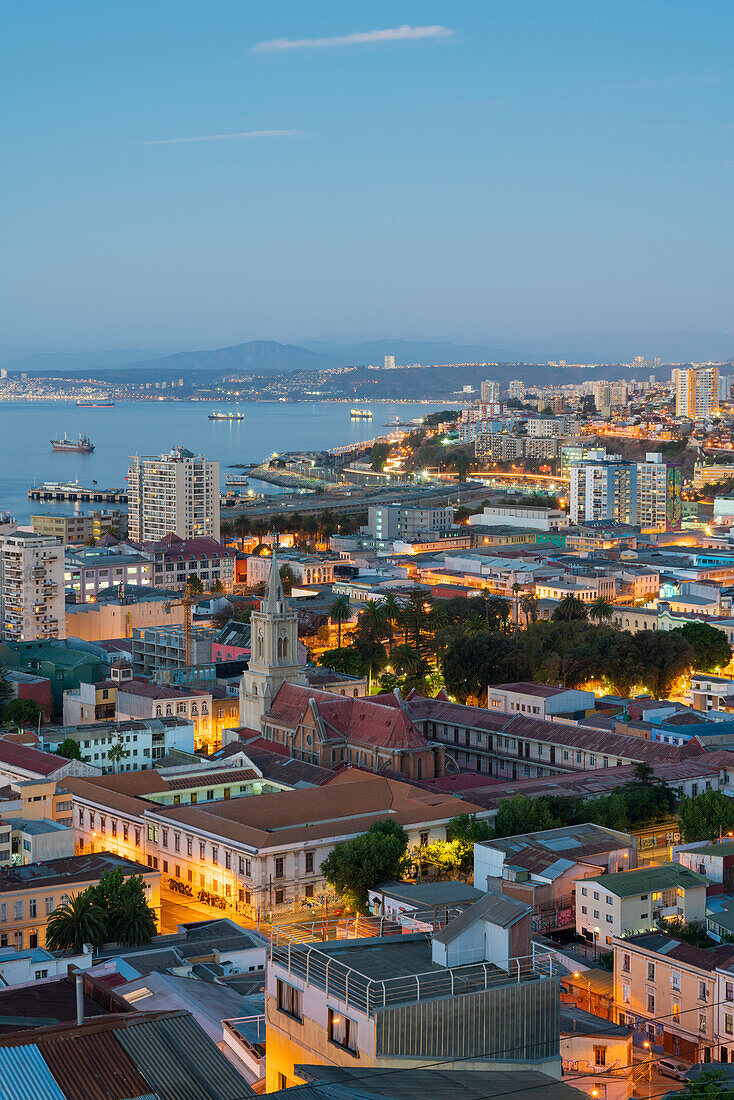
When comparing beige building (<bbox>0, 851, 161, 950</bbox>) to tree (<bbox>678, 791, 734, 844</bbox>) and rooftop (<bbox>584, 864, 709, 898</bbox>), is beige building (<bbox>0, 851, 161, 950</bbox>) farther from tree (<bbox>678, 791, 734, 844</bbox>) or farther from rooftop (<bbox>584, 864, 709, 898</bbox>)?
tree (<bbox>678, 791, 734, 844</bbox>)

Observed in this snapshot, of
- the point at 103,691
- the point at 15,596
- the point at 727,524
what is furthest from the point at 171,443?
the point at 103,691

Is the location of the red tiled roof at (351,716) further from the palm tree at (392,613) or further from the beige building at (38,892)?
the palm tree at (392,613)

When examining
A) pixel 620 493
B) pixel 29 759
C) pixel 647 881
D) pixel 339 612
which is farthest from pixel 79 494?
pixel 647 881

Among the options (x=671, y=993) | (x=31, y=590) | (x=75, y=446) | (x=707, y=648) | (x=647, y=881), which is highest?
(x=75, y=446)

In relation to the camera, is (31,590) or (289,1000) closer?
(289,1000)

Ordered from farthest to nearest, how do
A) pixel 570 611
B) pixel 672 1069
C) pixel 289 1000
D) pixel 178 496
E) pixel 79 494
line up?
pixel 79 494
pixel 178 496
pixel 570 611
pixel 672 1069
pixel 289 1000

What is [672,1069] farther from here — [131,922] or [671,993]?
[131,922]

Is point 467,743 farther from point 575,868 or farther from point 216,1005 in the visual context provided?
point 216,1005

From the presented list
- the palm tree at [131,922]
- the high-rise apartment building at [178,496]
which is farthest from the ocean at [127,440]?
the palm tree at [131,922]
